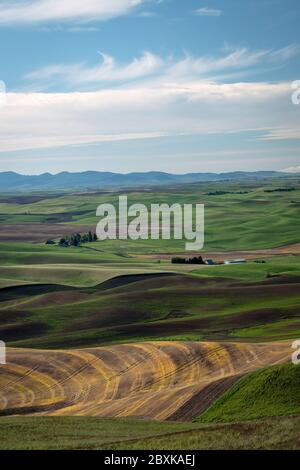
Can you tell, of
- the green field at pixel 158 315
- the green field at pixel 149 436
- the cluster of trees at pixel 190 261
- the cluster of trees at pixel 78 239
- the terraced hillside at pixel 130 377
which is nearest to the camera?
the green field at pixel 149 436

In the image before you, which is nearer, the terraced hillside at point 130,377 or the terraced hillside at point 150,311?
the terraced hillside at point 130,377

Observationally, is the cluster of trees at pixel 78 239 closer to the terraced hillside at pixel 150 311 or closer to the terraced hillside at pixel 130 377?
the terraced hillside at pixel 150 311

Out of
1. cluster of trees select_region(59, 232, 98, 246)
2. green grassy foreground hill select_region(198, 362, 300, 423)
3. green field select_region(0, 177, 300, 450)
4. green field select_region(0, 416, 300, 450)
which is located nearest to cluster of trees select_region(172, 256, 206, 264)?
green field select_region(0, 177, 300, 450)

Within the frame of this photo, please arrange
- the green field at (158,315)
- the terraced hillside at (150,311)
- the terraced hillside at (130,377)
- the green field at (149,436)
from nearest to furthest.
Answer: the green field at (149,436) < the green field at (158,315) < the terraced hillside at (130,377) < the terraced hillside at (150,311)

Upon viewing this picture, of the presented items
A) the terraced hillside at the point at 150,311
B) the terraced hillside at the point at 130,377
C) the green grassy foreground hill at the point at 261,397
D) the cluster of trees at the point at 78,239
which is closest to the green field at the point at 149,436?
the green grassy foreground hill at the point at 261,397

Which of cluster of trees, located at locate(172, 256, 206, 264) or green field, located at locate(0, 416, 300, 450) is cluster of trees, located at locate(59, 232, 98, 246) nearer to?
cluster of trees, located at locate(172, 256, 206, 264)

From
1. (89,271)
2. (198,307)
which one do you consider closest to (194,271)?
(89,271)

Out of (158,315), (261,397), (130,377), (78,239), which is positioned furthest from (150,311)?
(78,239)
